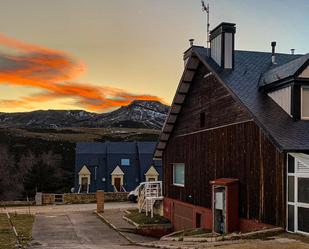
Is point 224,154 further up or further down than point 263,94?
further down

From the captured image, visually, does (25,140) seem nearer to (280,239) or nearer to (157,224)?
(157,224)

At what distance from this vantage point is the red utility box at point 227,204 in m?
20.6

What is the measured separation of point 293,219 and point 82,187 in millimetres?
42301

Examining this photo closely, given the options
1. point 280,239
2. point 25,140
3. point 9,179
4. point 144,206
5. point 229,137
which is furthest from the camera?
point 25,140

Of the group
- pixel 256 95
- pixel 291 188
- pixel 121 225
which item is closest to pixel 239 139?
pixel 256 95

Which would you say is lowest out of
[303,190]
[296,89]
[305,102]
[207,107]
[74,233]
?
[74,233]

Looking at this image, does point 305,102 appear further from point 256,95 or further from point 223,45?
point 223,45

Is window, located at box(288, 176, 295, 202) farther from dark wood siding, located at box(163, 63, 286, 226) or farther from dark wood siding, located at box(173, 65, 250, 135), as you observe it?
dark wood siding, located at box(173, 65, 250, 135)

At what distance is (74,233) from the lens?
27.2 metres

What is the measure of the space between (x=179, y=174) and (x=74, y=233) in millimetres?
7337

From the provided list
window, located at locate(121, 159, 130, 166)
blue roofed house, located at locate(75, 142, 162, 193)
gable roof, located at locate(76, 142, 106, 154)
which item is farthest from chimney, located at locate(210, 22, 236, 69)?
gable roof, located at locate(76, 142, 106, 154)

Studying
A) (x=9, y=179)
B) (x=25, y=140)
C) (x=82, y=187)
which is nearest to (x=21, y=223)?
(x=82, y=187)

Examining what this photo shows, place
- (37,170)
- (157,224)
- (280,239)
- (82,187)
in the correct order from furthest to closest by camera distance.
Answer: (37,170)
(82,187)
(157,224)
(280,239)

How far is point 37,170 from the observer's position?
6203 centimetres
